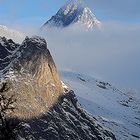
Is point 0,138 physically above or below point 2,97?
below
